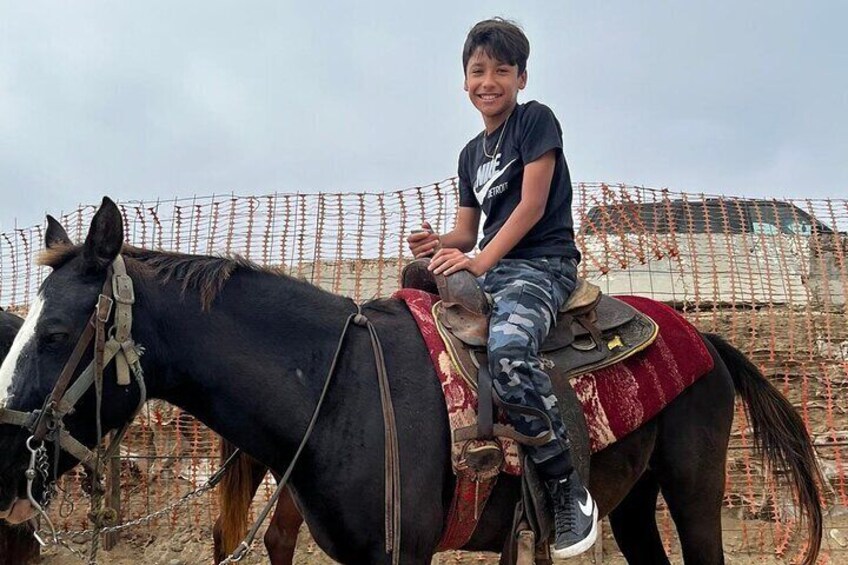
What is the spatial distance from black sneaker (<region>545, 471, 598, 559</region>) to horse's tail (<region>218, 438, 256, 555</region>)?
8.00ft

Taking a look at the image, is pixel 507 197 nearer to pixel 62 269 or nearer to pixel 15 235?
pixel 62 269

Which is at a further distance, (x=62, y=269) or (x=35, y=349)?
(x=62, y=269)

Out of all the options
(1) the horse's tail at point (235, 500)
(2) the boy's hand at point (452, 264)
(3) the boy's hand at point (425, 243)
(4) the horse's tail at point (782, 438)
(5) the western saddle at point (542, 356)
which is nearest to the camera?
(5) the western saddle at point (542, 356)

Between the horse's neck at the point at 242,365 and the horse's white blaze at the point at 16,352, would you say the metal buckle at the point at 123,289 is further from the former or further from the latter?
the horse's white blaze at the point at 16,352

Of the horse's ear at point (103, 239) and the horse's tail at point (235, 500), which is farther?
the horse's tail at point (235, 500)

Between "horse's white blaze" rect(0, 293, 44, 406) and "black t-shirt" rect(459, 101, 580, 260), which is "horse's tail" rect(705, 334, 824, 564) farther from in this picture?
"horse's white blaze" rect(0, 293, 44, 406)

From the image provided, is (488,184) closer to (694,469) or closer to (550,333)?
(550,333)

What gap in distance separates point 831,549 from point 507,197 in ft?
15.1

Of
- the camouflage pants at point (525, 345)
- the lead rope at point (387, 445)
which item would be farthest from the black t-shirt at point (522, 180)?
the lead rope at point (387, 445)

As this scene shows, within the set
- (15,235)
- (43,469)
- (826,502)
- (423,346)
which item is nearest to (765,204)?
(826,502)

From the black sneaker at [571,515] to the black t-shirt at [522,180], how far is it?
95 cm

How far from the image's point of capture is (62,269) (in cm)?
248

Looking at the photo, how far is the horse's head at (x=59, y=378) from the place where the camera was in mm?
2273

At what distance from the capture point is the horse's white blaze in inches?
89.9
